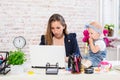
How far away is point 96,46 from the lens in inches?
82.2

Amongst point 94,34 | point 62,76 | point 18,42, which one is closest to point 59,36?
point 94,34

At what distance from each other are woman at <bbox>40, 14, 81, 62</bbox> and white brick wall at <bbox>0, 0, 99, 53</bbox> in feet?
5.21

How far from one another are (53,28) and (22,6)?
182cm

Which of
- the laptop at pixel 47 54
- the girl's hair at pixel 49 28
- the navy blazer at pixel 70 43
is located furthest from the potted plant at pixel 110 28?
the laptop at pixel 47 54

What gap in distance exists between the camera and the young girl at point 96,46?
2.08 m

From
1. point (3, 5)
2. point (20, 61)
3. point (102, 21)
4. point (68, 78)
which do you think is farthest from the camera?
point (102, 21)

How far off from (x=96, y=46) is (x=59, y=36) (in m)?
0.75

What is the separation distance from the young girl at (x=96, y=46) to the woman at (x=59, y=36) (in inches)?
21.3

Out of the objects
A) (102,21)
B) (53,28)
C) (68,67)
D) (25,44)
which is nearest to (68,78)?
(68,67)

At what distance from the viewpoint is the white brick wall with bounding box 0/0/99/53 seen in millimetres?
4262

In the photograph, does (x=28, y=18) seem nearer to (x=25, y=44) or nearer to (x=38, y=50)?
(x=25, y=44)

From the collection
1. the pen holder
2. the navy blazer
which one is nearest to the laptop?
the pen holder

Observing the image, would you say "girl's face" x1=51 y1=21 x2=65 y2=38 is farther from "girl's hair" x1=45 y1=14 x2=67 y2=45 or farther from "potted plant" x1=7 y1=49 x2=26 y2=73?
"potted plant" x1=7 y1=49 x2=26 y2=73

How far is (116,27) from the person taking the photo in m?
4.84
